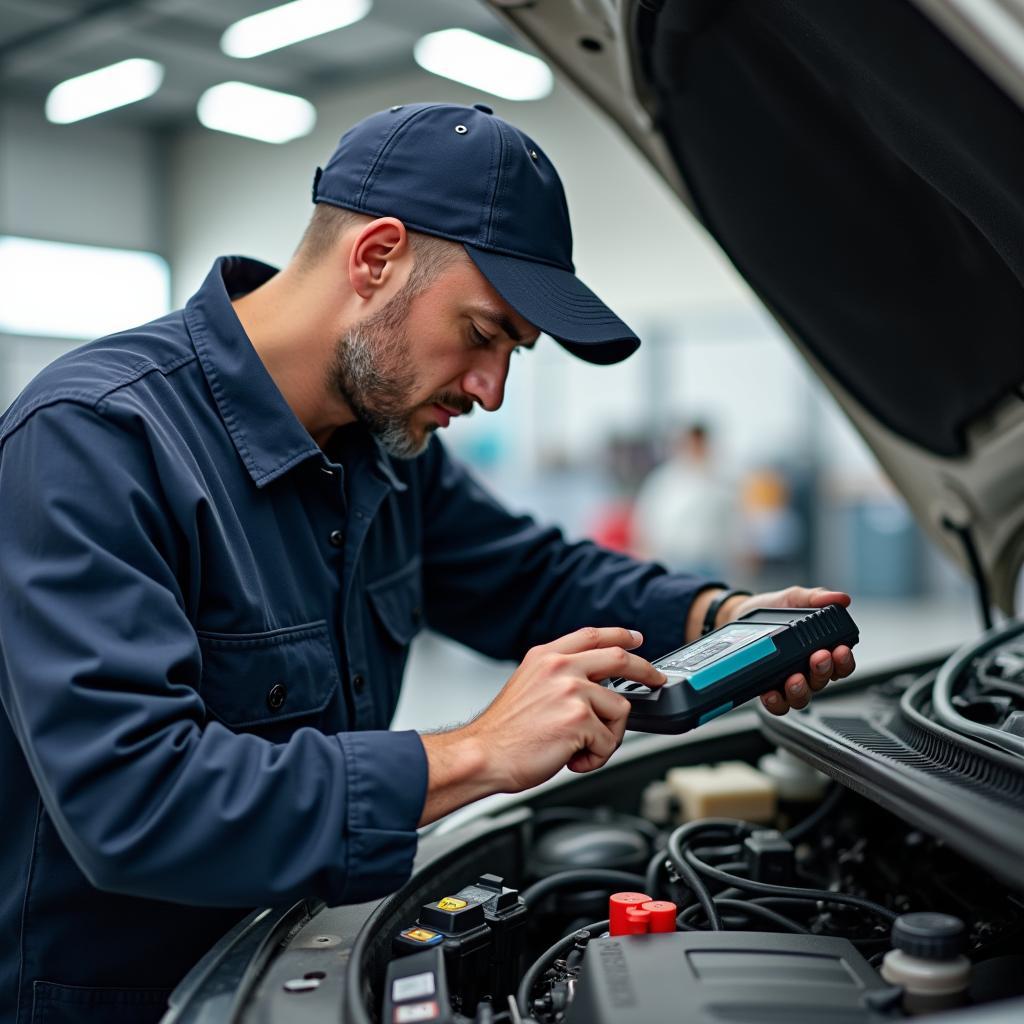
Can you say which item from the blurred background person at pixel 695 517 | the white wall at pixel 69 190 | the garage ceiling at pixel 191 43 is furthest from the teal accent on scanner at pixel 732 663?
the white wall at pixel 69 190

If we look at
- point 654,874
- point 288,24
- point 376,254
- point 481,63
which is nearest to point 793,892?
point 654,874

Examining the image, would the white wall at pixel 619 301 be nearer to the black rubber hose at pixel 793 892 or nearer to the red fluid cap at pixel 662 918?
the black rubber hose at pixel 793 892

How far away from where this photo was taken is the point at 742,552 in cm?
645

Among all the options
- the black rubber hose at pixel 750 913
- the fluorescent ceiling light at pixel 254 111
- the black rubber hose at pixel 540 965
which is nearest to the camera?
the black rubber hose at pixel 540 965

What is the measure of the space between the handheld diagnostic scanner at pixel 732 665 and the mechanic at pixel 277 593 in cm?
3

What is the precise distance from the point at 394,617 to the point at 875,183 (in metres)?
0.69

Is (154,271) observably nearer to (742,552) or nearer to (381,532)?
(742,552)

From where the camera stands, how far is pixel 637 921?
0.81 meters

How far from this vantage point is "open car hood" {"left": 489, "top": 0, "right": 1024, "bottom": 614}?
0.79 metres

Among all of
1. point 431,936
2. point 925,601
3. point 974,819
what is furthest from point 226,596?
point 925,601

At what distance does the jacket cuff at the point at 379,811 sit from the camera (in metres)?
0.76

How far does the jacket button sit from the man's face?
0.29 meters

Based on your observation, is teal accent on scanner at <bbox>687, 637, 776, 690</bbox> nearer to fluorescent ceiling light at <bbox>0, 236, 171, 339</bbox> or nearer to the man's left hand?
the man's left hand

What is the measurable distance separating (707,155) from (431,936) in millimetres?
893
